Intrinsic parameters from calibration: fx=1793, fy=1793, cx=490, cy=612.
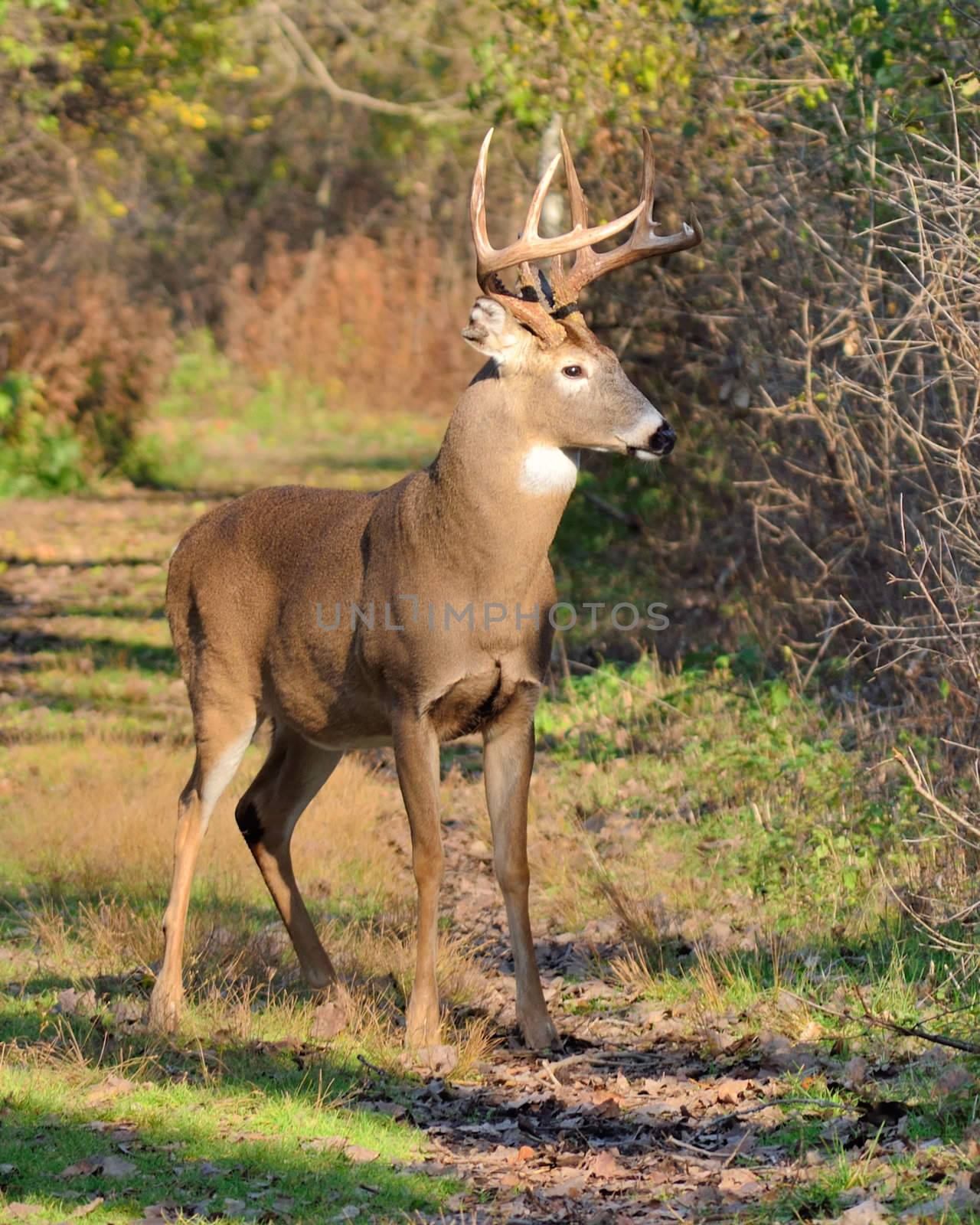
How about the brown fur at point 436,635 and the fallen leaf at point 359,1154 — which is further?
the brown fur at point 436,635

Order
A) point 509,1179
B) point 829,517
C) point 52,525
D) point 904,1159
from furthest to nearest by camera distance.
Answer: point 52,525, point 829,517, point 509,1179, point 904,1159

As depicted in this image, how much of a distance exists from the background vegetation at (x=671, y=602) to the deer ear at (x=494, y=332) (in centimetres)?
126

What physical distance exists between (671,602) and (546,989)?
5691mm

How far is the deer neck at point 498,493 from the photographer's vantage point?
6.14 m

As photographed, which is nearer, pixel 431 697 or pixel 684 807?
pixel 431 697

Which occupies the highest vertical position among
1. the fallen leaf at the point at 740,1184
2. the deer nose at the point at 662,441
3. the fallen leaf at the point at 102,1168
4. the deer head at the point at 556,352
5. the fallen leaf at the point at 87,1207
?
the deer head at the point at 556,352

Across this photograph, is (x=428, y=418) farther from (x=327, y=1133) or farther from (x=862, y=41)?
(x=327, y=1133)

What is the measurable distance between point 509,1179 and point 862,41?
6520 millimetres

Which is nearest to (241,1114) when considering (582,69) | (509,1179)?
(509,1179)

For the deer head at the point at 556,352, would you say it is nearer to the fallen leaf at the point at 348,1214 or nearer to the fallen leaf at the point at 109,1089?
the fallen leaf at the point at 109,1089

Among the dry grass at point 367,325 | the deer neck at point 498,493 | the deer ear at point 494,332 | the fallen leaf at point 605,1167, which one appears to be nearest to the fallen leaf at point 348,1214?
the fallen leaf at point 605,1167

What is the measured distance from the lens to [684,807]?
8.35m

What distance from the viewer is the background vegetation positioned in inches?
226

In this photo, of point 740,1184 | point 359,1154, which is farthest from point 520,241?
point 740,1184
